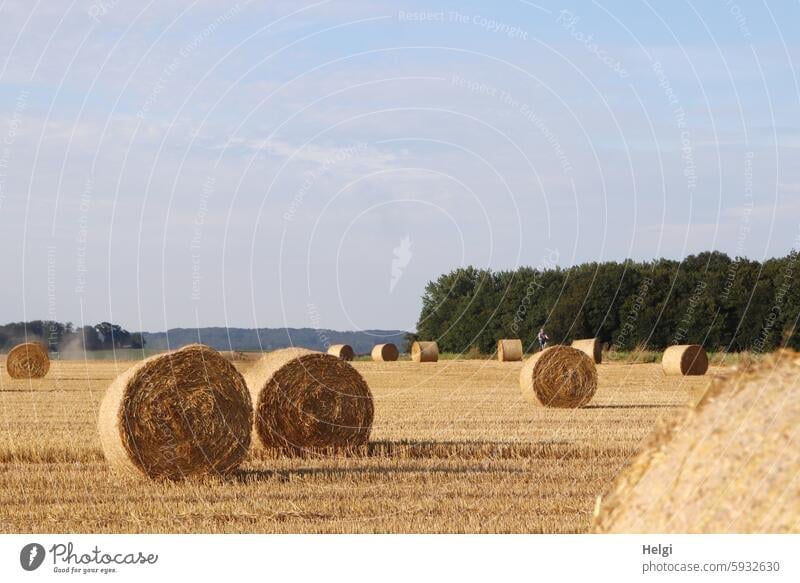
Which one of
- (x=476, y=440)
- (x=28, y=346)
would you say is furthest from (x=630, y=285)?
(x=476, y=440)

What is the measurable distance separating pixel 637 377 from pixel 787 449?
2835cm

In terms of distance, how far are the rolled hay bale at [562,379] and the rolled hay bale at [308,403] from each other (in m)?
8.56

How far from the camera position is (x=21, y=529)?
31.5ft

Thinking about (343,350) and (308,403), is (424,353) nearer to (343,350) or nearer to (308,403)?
(343,350)

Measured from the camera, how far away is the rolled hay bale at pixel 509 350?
40750 millimetres

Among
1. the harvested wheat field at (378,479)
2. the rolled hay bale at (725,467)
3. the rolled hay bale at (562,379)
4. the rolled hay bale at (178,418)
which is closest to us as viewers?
the rolled hay bale at (725,467)

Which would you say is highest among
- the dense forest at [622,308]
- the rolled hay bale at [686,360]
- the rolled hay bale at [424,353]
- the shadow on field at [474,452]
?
the dense forest at [622,308]

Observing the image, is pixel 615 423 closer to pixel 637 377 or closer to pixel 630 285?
pixel 637 377

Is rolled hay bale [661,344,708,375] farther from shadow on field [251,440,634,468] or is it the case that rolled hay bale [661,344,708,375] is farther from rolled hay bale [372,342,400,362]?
shadow on field [251,440,634,468]

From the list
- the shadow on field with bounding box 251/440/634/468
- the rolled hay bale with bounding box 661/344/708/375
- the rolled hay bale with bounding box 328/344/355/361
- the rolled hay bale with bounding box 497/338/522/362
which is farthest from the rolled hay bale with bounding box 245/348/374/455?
the rolled hay bale with bounding box 497/338/522/362

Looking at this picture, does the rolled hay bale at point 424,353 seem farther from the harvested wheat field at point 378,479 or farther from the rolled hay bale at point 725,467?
the rolled hay bale at point 725,467

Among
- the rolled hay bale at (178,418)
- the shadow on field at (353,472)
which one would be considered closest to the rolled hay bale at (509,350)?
the shadow on field at (353,472)
